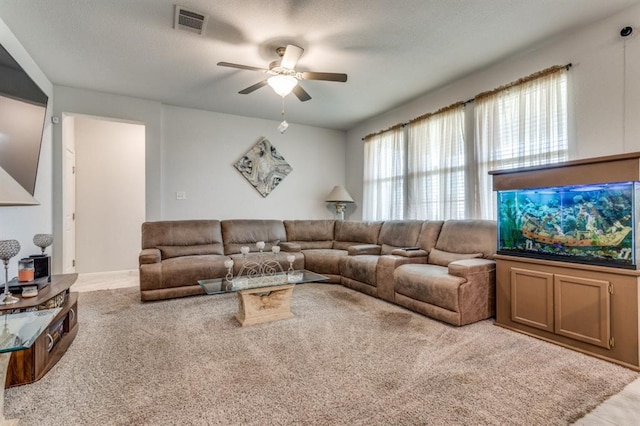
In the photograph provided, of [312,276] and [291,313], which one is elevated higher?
[312,276]

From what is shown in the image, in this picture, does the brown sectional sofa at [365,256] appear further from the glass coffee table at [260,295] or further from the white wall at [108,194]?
the white wall at [108,194]

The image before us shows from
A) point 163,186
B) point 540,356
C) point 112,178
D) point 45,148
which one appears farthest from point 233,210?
point 540,356

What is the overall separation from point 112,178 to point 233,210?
7.00 ft

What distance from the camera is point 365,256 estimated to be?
4.20 metres

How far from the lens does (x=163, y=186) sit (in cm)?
483

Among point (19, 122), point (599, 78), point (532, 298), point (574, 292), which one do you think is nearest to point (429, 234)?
point (532, 298)

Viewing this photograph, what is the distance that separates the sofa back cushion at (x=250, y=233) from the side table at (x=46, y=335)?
2095mm

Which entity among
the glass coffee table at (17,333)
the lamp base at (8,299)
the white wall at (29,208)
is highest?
the white wall at (29,208)

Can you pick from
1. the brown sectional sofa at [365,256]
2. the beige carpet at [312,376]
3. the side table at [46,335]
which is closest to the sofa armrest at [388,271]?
the brown sectional sofa at [365,256]

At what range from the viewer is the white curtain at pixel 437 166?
3924mm

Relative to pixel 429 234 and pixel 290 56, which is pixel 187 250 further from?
pixel 429 234

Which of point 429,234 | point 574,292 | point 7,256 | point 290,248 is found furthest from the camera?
point 290,248

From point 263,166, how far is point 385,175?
2161mm

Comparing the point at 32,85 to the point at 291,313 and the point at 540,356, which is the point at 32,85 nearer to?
the point at 291,313
